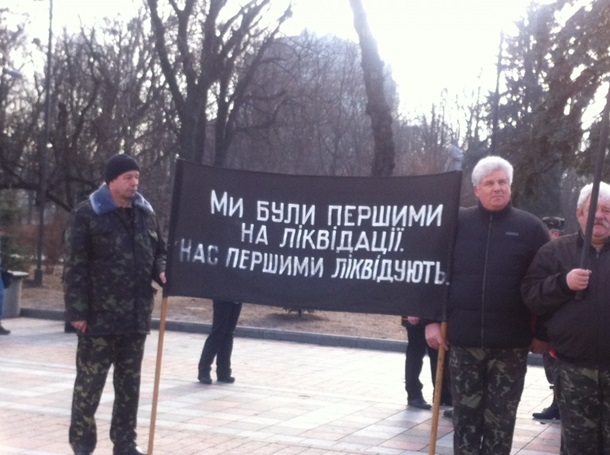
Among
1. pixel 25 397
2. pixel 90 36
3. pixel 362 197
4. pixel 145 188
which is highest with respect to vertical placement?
pixel 90 36

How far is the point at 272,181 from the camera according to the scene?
22.4ft

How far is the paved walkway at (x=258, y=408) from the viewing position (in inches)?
339

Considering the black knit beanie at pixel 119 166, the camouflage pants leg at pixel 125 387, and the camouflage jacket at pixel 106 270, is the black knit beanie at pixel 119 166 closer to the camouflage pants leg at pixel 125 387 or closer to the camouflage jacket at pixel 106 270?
the camouflage jacket at pixel 106 270

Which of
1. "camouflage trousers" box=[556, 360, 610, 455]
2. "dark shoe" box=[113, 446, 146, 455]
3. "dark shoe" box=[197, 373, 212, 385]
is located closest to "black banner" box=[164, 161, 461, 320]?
"camouflage trousers" box=[556, 360, 610, 455]

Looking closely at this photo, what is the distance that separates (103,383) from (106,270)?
738 mm

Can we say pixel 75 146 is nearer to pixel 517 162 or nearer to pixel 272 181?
pixel 517 162

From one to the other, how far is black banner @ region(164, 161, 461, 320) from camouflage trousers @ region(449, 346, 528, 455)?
0.34 metres

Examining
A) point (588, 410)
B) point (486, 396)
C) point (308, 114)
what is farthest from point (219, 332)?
point (308, 114)

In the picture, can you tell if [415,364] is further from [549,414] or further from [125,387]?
[125,387]

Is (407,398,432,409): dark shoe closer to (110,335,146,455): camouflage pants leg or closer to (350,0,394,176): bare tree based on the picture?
(110,335,146,455): camouflage pants leg

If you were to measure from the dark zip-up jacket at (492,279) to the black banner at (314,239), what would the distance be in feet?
0.33

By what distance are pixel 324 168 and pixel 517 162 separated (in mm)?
23951

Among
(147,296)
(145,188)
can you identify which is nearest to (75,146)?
(145,188)

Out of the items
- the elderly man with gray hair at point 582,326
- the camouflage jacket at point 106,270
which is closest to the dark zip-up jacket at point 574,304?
the elderly man with gray hair at point 582,326
